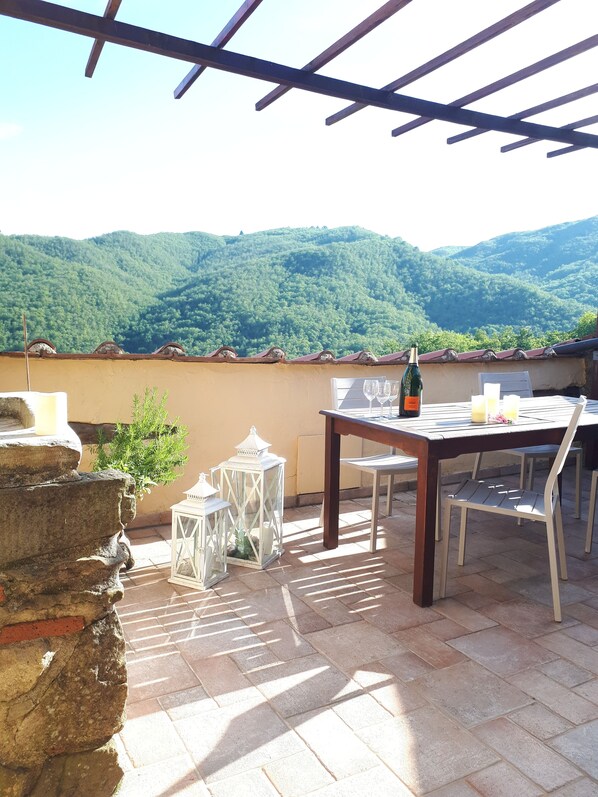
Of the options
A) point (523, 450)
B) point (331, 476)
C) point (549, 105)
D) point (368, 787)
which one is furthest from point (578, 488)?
point (368, 787)

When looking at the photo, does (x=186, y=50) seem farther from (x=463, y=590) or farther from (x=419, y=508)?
(x=463, y=590)

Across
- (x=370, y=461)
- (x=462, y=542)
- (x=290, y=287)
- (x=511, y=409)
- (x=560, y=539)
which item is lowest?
(x=462, y=542)

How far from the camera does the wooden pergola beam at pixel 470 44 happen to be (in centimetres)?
220

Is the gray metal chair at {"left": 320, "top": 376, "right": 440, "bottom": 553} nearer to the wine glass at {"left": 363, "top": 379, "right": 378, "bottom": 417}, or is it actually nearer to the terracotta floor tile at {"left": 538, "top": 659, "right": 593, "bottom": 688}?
the wine glass at {"left": 363, "top": 379, "right": 378, "bottom": 417}

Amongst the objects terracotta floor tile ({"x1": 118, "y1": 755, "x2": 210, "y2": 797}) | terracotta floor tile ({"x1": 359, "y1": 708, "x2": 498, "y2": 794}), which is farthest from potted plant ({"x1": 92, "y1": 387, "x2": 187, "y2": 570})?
terracotta floor tile ({"x1": 359, "y1": 708, "x2": 498, "y2": 794})

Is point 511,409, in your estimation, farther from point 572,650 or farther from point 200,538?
point 200,538

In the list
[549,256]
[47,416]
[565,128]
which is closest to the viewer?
[47,416]

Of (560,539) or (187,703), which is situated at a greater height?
(560,539)

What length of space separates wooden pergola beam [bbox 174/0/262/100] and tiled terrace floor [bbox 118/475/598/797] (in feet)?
7.33

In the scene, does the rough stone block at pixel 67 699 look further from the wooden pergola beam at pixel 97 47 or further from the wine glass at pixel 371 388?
the wooden pergola beam at pixel 97 47

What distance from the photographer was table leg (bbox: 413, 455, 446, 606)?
2.60 metres

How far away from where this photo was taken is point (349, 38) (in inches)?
92.1

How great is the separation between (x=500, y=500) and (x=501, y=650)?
0.67m

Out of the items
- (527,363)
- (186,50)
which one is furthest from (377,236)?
(186,50)
